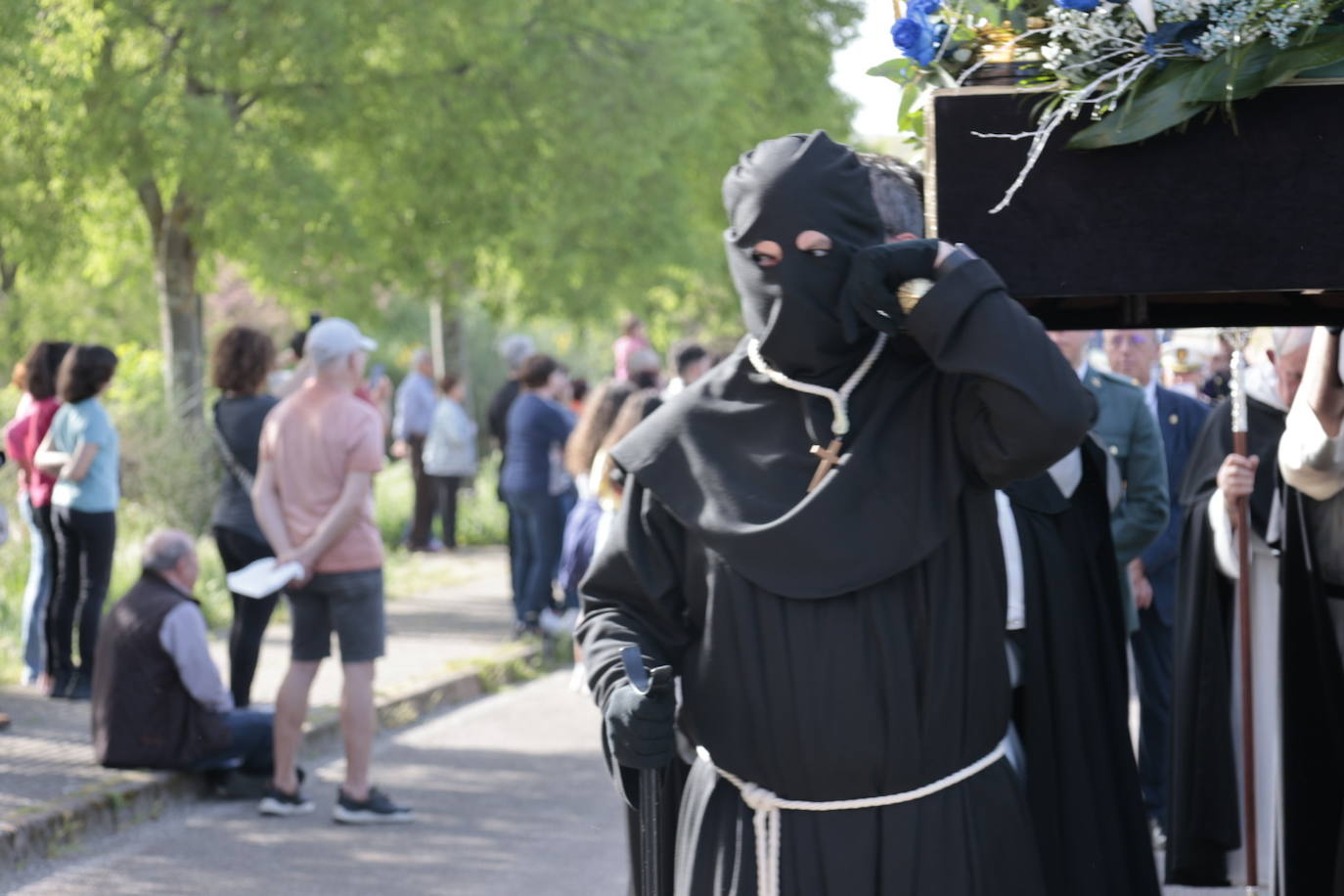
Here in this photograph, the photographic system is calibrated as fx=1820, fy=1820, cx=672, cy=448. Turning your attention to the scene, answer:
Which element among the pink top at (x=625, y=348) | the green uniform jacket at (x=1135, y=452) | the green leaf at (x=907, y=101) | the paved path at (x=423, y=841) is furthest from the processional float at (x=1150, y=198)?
the pink top at (x=625, y=348)

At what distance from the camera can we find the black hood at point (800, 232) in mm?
3199

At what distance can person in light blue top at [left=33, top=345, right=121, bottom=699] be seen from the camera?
938cm

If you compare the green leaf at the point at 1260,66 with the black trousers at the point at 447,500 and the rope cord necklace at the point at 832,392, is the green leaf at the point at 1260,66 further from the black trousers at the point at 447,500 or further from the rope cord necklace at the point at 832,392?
the black trousers at the point at 447,500

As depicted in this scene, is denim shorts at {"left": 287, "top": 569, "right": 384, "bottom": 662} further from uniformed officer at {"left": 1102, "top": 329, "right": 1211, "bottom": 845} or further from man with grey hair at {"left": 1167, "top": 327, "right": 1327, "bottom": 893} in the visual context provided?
man with grey hair at {"left": 1167, "top": 327, "right": 1327, "bottom": 893}

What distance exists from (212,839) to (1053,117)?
5.29 metres

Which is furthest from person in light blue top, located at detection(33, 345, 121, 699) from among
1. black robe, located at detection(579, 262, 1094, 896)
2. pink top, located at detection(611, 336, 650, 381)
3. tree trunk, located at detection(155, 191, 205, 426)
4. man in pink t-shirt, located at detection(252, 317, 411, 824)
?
black robe, located at detection(579, 262, 1094, 896)

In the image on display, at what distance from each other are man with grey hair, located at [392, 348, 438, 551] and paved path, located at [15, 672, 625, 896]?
28.6 feet

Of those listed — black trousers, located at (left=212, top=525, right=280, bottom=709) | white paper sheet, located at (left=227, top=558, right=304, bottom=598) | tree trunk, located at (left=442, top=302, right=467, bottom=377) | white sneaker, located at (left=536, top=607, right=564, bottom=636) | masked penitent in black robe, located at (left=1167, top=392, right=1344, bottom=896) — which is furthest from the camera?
tree trunk, located at (left=442, top=302, right=467, bottom=377)

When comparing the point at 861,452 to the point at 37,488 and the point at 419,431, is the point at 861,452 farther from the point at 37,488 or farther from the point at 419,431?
the point at 419,431

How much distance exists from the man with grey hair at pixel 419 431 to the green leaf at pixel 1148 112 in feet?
49.0

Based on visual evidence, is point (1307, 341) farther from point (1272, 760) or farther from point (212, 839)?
point (212, 839)

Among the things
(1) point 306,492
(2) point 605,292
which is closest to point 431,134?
(2) point 605,292

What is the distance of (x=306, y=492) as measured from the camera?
7.39 metres

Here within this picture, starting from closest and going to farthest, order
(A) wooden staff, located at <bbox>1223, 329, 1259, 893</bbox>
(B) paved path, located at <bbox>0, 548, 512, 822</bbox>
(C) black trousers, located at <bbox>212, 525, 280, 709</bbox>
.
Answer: (A) wooden staff, located at <bbox>1223, 329, 1259, 893</bbox> → (B) paved path, located at <bbox>0, 548, 512, 822</bbox> → (C) black trousers, located at <bbox>212, 525, 280, 709</bbox>
